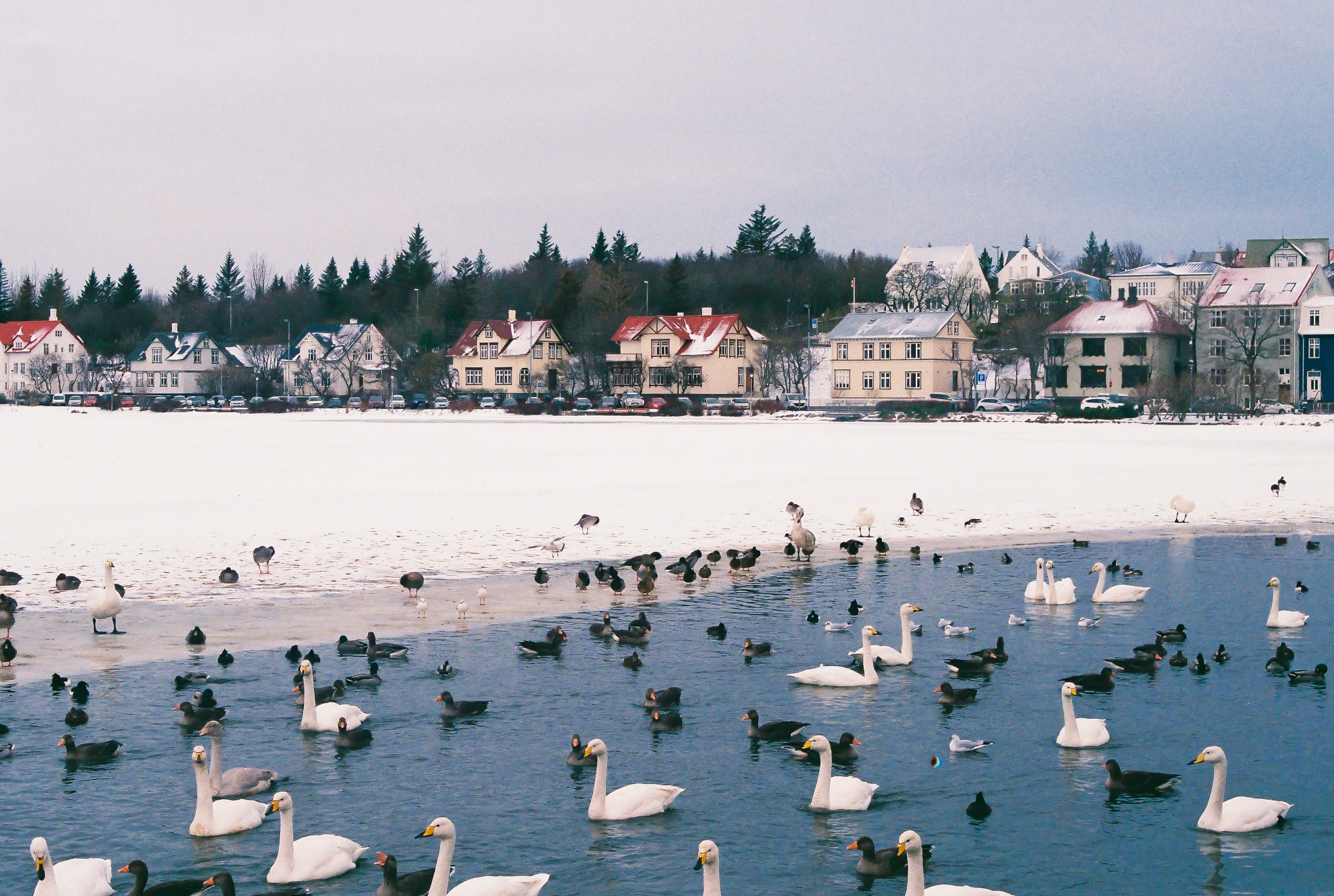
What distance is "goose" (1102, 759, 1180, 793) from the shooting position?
35.4 ft

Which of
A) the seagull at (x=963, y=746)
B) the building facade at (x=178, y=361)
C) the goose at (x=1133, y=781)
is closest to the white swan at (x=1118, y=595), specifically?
the seagull at (x=963, y=746)

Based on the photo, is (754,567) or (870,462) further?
(870,462)

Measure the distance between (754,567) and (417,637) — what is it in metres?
7.24

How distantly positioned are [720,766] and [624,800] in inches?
60.9

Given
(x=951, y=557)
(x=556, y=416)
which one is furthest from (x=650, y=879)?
(x=556, y=416)

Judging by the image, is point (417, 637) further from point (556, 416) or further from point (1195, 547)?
point (556, 416)

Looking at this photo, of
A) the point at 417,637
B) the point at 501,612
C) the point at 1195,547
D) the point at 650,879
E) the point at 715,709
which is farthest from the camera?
the point at 1195,547

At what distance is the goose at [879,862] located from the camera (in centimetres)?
917

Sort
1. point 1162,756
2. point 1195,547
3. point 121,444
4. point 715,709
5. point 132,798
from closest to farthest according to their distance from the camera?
1. point 132,798
2. point 1162,756
3. point 715,709
4. point 1195,547
5. point 121,444

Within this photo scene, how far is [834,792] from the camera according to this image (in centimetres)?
1061

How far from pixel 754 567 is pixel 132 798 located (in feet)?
42.1

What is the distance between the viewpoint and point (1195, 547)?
2453cm

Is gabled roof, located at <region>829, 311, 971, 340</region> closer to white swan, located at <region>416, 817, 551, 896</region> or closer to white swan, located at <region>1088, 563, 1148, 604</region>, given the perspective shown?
white swan, located at <region>1088, 563, 1148, 604</region>

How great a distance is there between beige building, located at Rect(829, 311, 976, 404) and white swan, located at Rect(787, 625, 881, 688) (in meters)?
88.9
